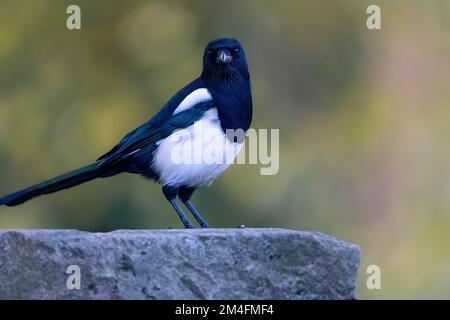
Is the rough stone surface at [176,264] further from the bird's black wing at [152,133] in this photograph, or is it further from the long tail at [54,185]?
the bird's black wing at [152,133]

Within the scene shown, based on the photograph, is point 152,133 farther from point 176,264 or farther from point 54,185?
point 176,264

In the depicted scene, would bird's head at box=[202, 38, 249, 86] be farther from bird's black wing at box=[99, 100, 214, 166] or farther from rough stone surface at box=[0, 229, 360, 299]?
rough stone surface at box=[0, 229, 360, 299]

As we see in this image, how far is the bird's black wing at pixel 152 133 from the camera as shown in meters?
4.67

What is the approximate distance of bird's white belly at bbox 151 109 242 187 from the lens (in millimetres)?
4703

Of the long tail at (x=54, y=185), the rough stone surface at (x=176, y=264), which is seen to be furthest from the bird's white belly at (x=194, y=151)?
the rough stone surface at (x=176, y=264)

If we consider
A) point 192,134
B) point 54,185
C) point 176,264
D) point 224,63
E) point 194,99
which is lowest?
point 176,264

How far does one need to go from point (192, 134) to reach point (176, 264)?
111cm

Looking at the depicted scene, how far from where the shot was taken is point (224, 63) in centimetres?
478

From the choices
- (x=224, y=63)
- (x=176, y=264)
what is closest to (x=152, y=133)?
(x=224, y=63)

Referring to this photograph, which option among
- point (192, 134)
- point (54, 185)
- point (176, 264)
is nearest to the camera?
point (176, 264)

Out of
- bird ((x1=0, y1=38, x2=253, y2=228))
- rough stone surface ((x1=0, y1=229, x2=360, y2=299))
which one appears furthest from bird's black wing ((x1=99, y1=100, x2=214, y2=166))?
rough stone surface ((x1=0, y1=229, x2=360, y2=299))

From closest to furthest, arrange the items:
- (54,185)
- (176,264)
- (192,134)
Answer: (176,264) → (54,185) → (192,134)

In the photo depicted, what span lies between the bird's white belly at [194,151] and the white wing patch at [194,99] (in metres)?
0.07

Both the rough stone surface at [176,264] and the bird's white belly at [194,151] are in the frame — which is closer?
the rough stone surface at [176,264]
